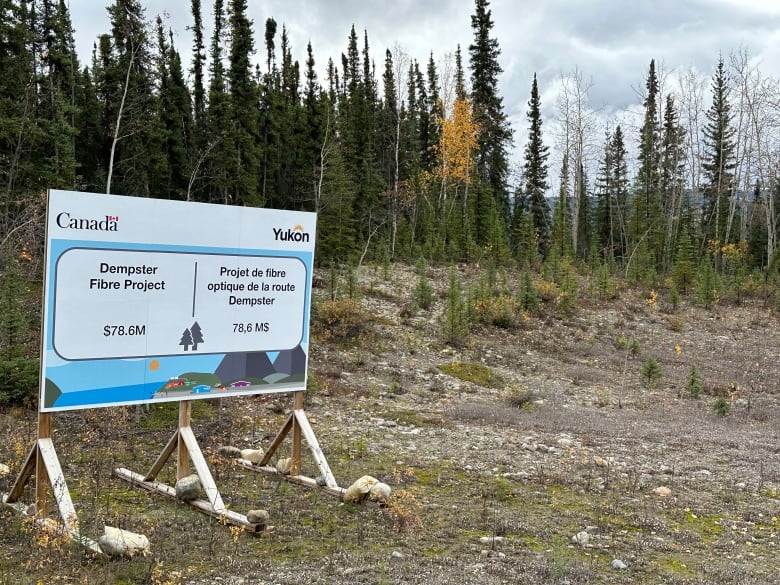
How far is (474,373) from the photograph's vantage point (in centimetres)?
1606

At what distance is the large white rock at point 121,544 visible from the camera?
4641mm

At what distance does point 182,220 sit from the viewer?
19.2ft

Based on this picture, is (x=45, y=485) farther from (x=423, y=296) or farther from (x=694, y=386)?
(x=423, y=296)

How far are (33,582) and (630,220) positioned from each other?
44054mm

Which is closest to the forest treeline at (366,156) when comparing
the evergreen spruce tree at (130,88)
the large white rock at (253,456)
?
the evergreen spruce tree at (130,88)

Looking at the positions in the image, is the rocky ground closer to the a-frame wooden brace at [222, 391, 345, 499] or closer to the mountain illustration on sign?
the a-frame wooden brace at [222, 391, 345, 499]

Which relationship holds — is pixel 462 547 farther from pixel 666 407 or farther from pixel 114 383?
→ pixel 666 407

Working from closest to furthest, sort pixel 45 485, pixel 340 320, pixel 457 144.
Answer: pixel 45 485
pixel 340 320
pixel 457 144

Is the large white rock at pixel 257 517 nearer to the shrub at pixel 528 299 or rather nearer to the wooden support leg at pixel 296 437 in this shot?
the wooden support leg at pixel 296 437

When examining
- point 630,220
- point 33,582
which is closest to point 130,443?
point 33,582

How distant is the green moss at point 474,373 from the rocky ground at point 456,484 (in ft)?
0.29

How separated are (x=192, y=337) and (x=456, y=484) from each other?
353cm

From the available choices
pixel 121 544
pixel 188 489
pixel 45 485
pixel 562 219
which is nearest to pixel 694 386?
pixel 188 489

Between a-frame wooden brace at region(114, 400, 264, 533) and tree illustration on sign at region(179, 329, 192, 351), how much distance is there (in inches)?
23.2
